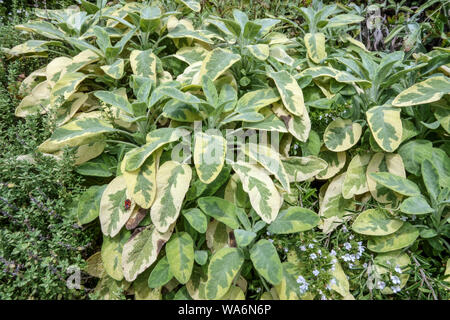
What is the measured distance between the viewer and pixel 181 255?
1.29m

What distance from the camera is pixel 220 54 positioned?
5.50 feet

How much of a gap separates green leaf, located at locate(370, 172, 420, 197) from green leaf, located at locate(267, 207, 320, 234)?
34cm

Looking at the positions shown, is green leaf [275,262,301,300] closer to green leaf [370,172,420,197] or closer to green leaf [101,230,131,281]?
green leaf [370,172,420,197]

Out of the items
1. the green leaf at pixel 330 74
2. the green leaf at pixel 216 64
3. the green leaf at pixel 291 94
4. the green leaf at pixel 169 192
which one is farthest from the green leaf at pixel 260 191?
the green leaf at pixel 330 74

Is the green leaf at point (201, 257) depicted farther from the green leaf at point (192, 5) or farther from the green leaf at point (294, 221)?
the green leaf at point (192, 5)

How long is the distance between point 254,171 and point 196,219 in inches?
13.0

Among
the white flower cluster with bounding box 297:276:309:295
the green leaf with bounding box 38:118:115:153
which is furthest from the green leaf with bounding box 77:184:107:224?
the white flower cluster with bounding box 297:276:309:295

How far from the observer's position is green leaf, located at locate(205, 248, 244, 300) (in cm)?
122

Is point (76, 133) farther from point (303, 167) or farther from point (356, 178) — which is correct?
point (356, 178)

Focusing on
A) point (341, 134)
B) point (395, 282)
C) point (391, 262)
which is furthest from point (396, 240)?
point (341, 134)

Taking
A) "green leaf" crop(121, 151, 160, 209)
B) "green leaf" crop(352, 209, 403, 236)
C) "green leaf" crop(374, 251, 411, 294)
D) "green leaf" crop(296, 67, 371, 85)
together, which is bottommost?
"green leaf" crop(374, 251, 411, 294)

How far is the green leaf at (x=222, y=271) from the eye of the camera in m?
1.22
